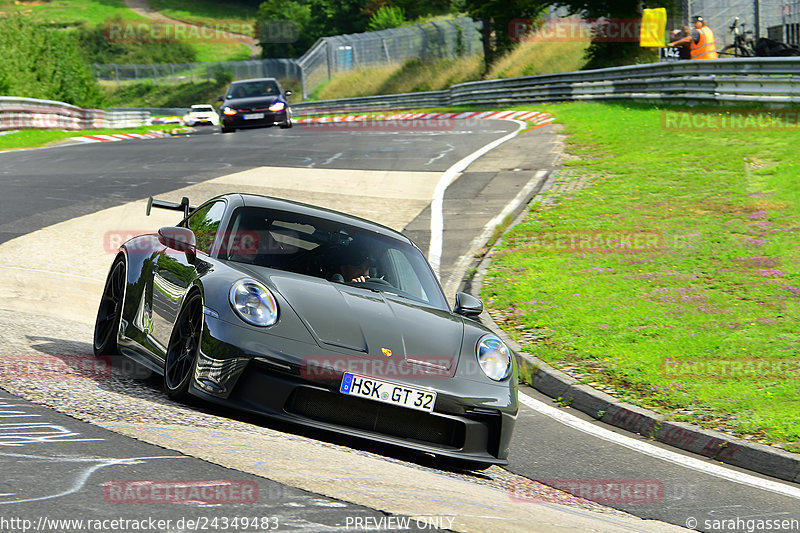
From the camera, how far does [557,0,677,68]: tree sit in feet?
123

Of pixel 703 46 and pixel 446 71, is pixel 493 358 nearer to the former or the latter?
pixel 703 46

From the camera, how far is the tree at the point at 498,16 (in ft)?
150

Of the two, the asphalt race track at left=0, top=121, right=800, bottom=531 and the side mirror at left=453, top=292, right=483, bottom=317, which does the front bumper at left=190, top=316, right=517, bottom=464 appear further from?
the side mirror at left=453, top=292, right=483, bottom=317

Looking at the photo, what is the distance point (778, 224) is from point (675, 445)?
23.1 ft

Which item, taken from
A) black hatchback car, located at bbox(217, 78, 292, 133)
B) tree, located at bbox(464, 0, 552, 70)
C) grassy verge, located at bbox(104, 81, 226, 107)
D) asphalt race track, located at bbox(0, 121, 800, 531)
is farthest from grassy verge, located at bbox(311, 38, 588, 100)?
asphalt race track, located at bbox(0, 121, 800, 531)

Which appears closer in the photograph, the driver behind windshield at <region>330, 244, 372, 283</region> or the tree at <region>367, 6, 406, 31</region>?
the driver behind windshield at <region>330, 244, 372, 283</region>

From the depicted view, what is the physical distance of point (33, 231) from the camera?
1316 cm

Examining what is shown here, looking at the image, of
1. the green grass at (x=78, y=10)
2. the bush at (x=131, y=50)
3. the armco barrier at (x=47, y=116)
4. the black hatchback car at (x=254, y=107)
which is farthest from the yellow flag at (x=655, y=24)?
the green grass at (x=78, y=10)

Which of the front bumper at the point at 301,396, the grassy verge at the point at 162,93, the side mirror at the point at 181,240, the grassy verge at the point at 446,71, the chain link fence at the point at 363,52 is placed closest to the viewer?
the front bumper at the point at 301,396

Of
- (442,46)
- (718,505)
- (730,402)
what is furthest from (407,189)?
(442,46)

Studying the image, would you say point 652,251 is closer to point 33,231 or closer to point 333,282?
point 333,282

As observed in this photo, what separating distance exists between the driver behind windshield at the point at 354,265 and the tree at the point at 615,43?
106 feet

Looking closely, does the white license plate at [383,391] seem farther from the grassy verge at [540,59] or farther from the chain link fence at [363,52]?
the chain link fence at [363,52]

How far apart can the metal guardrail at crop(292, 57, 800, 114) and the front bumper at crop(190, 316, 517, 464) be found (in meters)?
17.3
